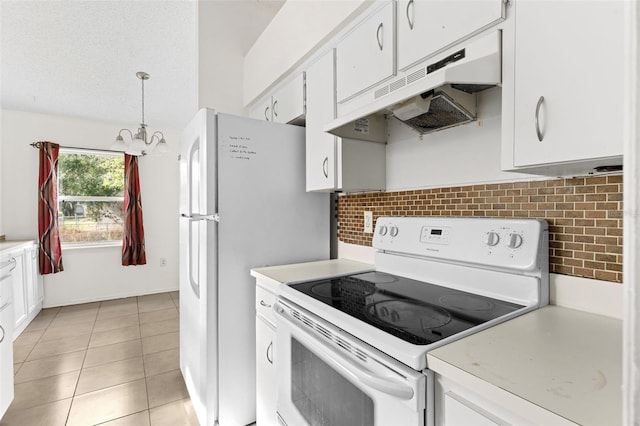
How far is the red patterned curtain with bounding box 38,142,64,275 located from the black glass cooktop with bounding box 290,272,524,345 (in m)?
4.05

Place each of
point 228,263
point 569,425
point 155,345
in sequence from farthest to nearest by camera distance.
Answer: point 155,345 → point 228,263 → point 569,425

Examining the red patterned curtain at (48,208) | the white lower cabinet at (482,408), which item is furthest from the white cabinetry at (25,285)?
the white lower cabinet at (482,408)

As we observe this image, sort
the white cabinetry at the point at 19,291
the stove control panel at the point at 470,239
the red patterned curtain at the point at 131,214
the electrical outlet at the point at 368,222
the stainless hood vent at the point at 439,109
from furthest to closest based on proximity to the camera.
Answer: the red patterned curtain at the point at 131,214 < the white cabinetry at the point at 19,291 < the electrical outlet at the point at 368,222 < the stainless hood vent at the point at 439,109 < the stove control panel at the point at 470,239

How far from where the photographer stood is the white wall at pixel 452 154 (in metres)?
1.23

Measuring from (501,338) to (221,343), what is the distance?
1.37 metres

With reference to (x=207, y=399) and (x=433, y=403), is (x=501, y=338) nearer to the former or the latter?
(x=433, y=403)

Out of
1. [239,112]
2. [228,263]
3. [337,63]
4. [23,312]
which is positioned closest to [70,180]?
[23,312]

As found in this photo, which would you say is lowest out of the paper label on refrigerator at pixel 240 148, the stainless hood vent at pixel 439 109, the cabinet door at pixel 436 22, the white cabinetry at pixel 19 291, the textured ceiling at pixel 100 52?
the white cabinetry at pixel 19 291

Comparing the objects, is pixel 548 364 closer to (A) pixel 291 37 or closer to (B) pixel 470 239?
(B) pixel 470 239

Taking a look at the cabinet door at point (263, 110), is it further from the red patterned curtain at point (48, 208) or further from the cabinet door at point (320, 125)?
the red patterned curtain at point (48, 208)

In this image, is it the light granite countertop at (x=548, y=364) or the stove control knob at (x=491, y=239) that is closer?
the light granite countertop at (x=548, y=364)

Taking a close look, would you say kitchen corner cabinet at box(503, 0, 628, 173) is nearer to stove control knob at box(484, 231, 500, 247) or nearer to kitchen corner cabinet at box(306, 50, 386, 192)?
stove control knob at box(484, 231, 500, 247)

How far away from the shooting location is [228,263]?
1.70 m

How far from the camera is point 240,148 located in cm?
173
